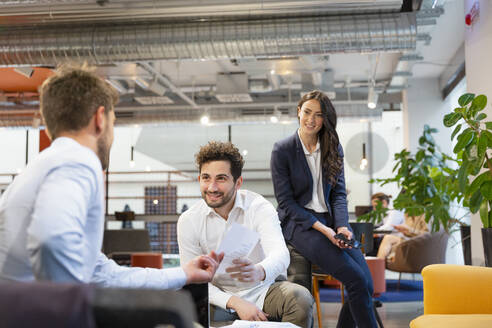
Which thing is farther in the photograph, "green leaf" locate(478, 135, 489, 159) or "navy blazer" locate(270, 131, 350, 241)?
"green leaf" locate(478, 135, 489, 159)

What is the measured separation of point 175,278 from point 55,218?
1.80ft

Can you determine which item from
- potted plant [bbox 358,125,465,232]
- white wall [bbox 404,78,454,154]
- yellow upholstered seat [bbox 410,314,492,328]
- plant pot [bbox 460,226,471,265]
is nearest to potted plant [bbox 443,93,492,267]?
potted plant [bbox 358,125,465,232]

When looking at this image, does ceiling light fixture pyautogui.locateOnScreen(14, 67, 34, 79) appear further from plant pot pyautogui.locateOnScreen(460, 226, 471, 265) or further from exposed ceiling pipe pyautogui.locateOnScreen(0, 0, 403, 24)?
plant pot pyautogui.locateOnScreen(460, 226, 471, 265)

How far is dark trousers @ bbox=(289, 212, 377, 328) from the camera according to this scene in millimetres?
2883

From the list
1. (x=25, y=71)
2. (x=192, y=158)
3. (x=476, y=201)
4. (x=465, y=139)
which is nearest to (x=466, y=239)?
(x=476, y=201)

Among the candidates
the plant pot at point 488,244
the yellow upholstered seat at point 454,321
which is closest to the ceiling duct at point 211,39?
the plant pot at point 488,244

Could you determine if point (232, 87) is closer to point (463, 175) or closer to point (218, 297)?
point (463, 175)

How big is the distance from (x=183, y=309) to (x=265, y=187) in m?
13.3

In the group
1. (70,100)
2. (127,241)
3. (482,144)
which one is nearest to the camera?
(70,100)

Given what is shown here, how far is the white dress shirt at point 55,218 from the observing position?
3.73 ft

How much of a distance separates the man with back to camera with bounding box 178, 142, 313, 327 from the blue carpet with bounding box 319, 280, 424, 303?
14.1 feet

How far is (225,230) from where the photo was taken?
251 centimetres

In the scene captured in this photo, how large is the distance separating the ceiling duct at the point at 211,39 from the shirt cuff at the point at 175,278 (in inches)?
198

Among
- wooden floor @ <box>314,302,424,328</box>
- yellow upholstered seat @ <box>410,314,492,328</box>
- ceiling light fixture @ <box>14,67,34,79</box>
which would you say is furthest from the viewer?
ceiling light fixture @ <box>14,67,34,79</box>
